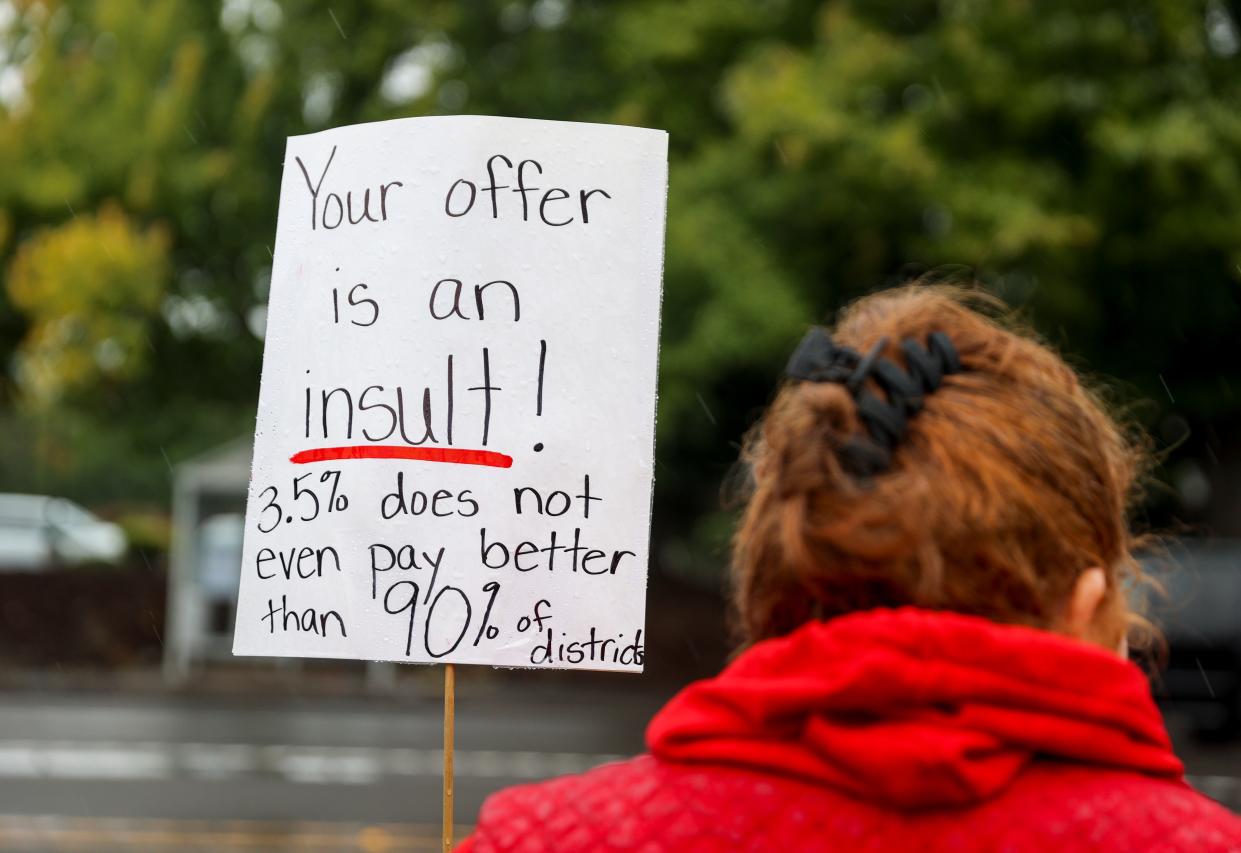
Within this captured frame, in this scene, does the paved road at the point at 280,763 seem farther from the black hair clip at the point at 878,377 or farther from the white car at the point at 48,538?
the black hair clip at the point at 878,377

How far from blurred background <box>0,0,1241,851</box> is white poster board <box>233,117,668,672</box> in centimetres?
597

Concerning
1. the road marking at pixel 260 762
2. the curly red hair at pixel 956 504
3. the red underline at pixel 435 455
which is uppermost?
the red underline at pixel 435 455

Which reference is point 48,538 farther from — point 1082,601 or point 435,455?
point 1082,601

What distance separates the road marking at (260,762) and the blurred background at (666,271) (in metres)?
0.06

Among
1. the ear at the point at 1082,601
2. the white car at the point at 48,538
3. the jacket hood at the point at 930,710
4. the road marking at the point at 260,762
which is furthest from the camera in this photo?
the white car at the point at 48,538


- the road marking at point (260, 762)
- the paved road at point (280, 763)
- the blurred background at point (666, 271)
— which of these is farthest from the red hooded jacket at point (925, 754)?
the road marking at point (260, 762)

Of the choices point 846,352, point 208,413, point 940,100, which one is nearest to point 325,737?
point 940,100


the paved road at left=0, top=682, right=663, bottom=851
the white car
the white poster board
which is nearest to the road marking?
the paved road at left=0, top=682, right=663, bottom=851

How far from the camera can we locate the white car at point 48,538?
19.8m

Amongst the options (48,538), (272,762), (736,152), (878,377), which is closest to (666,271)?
(736,152)

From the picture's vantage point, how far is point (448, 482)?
253 cm

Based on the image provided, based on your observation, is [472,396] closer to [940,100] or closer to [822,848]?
[822,848]

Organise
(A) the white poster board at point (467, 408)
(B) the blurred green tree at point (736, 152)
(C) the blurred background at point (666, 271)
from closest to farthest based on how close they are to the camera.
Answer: (A) the white poster board at point (467, 408) < (C) the blurred background at point (666, 271) < (B) the blurred green tree at point (736, 152)

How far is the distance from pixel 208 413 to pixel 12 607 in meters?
5.64
